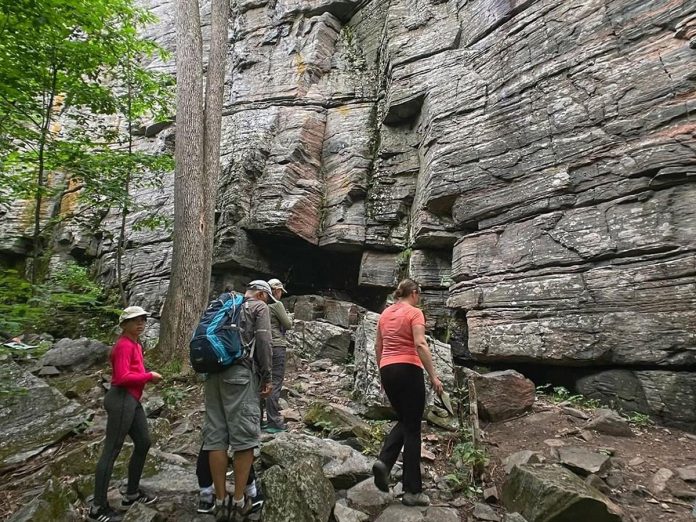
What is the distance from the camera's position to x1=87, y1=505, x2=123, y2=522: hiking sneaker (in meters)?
3.28

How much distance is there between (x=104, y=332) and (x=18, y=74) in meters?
7.92

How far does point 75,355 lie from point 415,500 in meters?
7.88

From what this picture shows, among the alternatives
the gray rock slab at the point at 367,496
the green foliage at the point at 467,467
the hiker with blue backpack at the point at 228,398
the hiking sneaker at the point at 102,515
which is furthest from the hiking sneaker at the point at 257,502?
the green foliage at the point at 467,467

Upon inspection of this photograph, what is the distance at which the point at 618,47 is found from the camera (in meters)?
7.74

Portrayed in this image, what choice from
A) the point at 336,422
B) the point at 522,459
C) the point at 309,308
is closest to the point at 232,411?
the point at 336,422

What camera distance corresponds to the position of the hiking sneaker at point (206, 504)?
341cm

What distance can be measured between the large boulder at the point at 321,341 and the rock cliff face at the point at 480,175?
2434 mm

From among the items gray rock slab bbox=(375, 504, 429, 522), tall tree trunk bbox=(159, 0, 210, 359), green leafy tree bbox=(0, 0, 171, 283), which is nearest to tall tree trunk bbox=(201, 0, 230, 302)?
tall tree trunk bbox=(159, 0, 210, 359)

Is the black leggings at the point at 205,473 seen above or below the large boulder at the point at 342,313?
below

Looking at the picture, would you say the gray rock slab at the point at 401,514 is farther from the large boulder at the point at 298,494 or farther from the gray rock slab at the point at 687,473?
the gray rock slab at the point at 687,473

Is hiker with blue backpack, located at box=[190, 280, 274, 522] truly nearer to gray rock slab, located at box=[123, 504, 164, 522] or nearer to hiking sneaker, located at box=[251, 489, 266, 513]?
hiking sneaker, located at box=[251, 489, 266, 513]

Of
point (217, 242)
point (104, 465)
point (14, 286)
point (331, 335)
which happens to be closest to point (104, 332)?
point (217, 242)

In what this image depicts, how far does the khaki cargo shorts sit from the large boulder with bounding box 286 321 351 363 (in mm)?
6103

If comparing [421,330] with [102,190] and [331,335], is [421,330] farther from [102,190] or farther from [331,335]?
[102,190]
